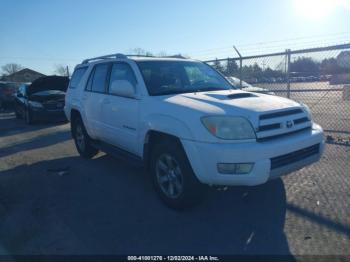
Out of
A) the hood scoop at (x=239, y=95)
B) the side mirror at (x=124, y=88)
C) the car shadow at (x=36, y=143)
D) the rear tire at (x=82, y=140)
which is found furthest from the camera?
the car shadow at (x=36, y=143)

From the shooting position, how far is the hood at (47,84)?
13.4 metres

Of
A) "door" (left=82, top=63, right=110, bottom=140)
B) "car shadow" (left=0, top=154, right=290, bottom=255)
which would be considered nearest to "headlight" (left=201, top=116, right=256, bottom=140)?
"car shadow" (left=0, top=154, right=290, bottom=255)

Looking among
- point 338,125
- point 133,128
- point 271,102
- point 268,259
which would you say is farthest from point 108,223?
point 338,125

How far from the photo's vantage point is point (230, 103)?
3.78 m

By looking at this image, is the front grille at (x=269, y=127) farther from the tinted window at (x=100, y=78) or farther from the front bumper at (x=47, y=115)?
the front bumper at (x=47, y=115)

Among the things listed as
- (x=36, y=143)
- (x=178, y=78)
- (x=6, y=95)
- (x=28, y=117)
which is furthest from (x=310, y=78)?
(x=6, y=95)

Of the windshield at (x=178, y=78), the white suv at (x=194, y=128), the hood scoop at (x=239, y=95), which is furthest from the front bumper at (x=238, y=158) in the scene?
the windshield at (x=178, y=78)

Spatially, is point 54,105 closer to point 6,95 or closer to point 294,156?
point 6,95

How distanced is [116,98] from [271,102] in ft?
7.69

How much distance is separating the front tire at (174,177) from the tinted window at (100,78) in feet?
6.70

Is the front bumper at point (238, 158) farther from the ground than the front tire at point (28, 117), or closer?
farther from the ground

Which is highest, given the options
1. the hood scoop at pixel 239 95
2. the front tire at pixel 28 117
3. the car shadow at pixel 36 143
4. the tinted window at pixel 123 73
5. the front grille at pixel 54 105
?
the tinted window at pixel 123 73

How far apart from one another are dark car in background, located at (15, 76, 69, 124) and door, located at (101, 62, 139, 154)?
25.4 feet

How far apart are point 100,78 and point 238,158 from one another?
340 centimetres
